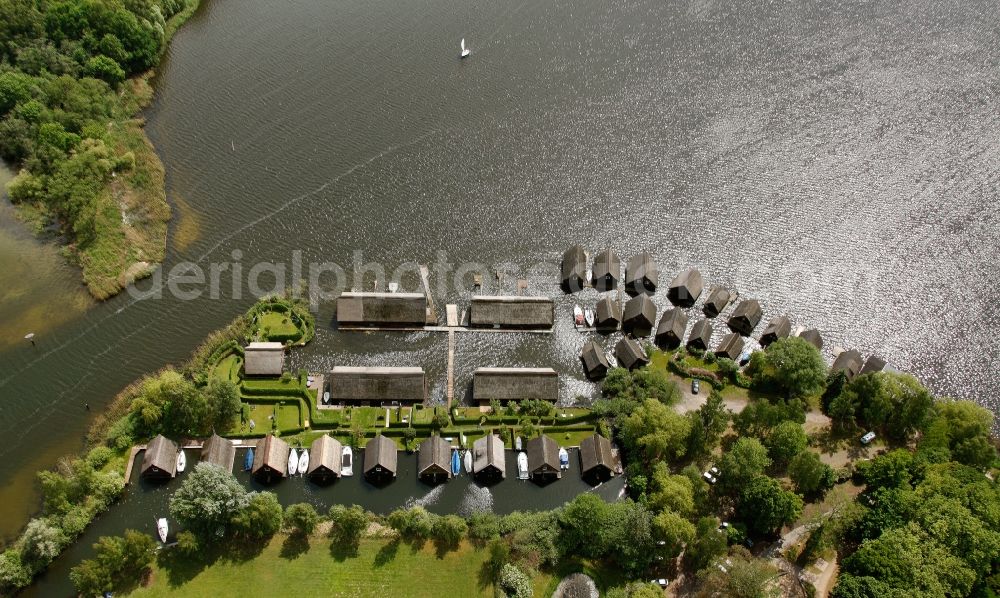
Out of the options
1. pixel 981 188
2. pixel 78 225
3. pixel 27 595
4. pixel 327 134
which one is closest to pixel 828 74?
pixel 981 188

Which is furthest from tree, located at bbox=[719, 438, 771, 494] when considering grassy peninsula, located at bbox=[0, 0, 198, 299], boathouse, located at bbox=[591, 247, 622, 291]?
grassy peninsula, located at bbox=[0, 0, 198, 299]

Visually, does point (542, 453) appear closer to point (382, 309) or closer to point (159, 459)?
point (382, 309)

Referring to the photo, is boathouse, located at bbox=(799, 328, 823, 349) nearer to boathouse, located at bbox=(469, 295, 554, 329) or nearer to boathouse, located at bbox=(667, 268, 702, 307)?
boathouse, located at bbox=(667, 268, 702, 307)

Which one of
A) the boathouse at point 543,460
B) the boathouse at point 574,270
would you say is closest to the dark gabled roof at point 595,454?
the boathouse at point 543,460

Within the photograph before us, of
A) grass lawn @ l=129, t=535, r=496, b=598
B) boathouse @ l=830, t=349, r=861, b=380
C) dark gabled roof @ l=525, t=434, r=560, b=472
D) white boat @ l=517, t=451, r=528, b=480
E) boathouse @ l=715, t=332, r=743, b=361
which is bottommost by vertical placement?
grass lawn @ l=129, t=535, r=496, b=598

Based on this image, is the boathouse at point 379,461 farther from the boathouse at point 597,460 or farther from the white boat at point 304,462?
the boathouse at point 597,460
